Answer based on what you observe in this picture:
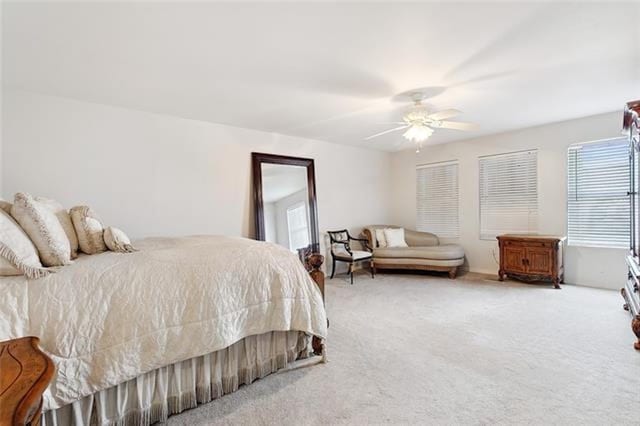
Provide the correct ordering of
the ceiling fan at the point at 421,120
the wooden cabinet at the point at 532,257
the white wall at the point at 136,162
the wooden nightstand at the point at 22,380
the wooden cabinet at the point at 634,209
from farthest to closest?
1. the wooden cabinet at the point at 532,257
2. the ceiling fan at the point at 421,120
3. the white wall at the point at 136,162
4. the wooden cabinet at the point at 634,209
5. the wooden nightstand at the point at 22,380

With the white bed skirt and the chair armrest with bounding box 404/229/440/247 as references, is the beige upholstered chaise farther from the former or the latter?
the white bed skirt

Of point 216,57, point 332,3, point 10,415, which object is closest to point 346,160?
point 216,57

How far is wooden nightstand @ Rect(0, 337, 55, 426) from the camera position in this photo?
28.1 inches

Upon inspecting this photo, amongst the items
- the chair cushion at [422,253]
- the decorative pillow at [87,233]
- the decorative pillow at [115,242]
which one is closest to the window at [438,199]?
the chair cushion at [422,253]

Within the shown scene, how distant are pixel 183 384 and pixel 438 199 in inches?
210

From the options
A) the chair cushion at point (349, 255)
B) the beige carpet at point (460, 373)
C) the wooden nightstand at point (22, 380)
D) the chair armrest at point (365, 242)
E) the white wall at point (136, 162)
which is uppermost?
the white wall at point (136, 162)

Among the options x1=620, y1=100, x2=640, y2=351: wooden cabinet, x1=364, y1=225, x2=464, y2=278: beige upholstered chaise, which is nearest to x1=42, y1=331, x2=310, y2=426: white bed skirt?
x1=620, y1=100, x2=640, y2=351: wooden cabinet

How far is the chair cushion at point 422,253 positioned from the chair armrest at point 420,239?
0.51 m

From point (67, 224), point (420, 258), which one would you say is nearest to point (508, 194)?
point (420, 258)

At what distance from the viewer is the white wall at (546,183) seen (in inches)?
166

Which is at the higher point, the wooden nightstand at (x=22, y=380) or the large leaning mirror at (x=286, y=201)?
the large leaning mirror at (x=286, y=201)

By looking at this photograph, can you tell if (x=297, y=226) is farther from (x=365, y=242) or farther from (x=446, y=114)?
(x=446, y=114)

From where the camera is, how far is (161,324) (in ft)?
5.62

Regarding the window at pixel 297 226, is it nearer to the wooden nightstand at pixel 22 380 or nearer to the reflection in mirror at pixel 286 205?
the reflection in mirror at pixel 286 205
